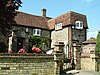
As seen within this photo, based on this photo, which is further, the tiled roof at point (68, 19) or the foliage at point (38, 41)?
the tiled roof at point (68, 19)

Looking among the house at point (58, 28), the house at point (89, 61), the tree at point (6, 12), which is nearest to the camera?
the house at point (89, 61)

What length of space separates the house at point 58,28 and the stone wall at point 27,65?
Result: 64.8 feet

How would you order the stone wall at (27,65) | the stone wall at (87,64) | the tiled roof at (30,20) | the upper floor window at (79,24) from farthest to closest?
the upper floor window at (79,24)
the tiled roof at (30,20)
the stone wall at (87,64)
the stone wall at (27,65)

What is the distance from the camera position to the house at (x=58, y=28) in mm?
36125

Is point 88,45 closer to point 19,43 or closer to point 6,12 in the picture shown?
point 19,43

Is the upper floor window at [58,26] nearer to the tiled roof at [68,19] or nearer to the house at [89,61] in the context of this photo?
the tiled roof at [68,19]

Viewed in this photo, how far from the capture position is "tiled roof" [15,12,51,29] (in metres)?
37.4

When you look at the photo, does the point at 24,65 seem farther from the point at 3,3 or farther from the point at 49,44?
the point at 49,44

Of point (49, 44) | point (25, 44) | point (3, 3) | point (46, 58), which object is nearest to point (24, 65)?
point (46, 58)

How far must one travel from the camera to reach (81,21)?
39.1m

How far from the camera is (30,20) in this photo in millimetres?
39625

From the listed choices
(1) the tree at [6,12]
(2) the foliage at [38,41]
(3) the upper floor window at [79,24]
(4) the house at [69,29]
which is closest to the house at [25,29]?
(2) the foliage at [38,41]

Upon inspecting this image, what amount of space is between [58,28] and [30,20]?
5444 mm

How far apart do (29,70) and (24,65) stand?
475 millimetres
